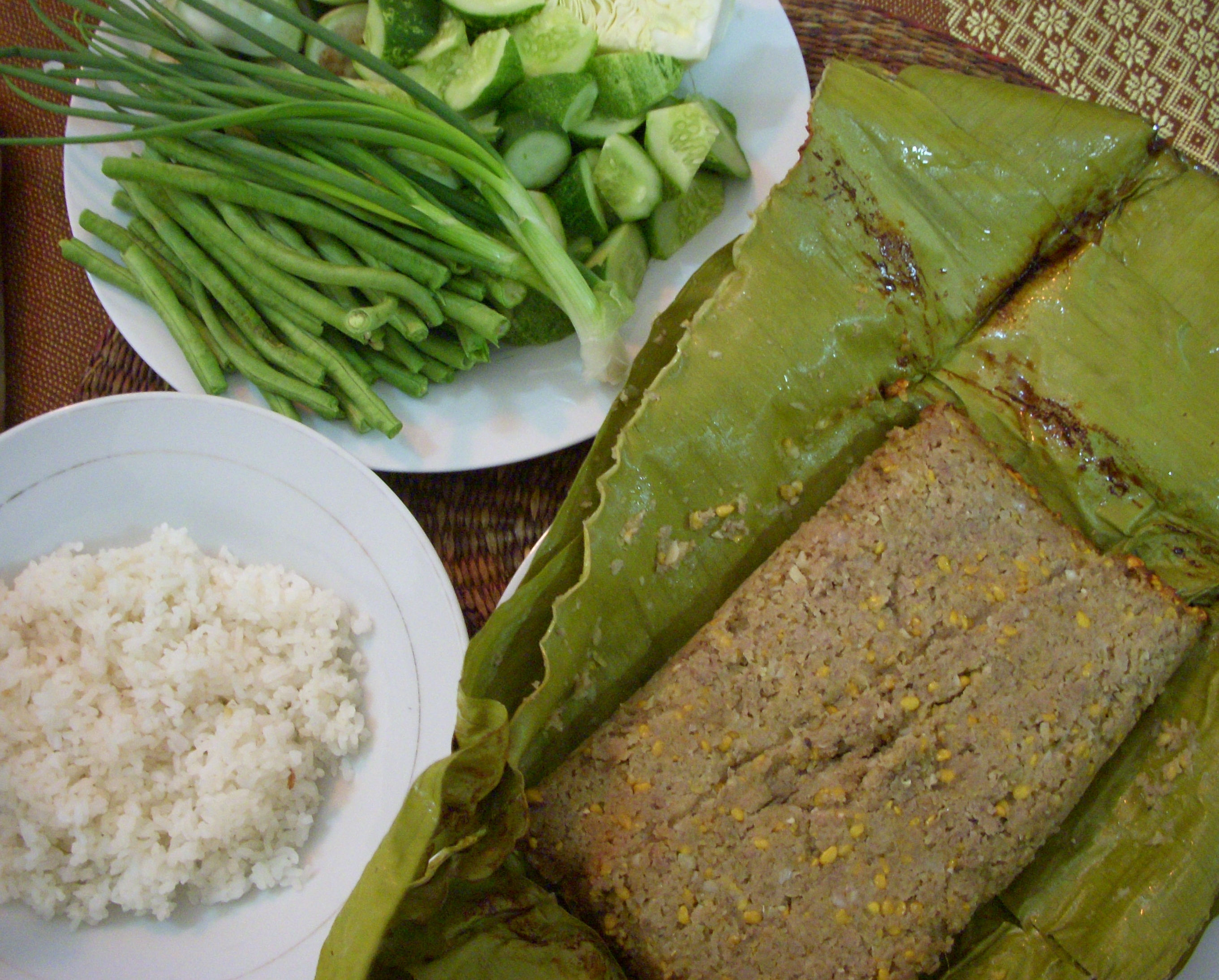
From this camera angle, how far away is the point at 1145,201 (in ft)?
7.90

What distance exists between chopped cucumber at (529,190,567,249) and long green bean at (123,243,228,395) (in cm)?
100

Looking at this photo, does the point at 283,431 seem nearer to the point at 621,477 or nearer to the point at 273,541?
the point at 273,541

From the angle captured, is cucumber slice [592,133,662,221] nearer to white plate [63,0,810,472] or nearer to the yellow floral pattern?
white plate [63,0,810,472]

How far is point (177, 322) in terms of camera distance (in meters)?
2.53

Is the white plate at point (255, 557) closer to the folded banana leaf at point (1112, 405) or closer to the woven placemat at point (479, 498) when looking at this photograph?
the woven placemat at point (479, 498)

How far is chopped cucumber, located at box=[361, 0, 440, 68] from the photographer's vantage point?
2.60 meters

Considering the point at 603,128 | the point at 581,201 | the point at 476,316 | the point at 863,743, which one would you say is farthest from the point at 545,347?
the point at 863,743

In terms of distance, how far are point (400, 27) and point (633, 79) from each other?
681 millimetres

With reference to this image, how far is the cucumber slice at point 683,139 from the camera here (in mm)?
2609

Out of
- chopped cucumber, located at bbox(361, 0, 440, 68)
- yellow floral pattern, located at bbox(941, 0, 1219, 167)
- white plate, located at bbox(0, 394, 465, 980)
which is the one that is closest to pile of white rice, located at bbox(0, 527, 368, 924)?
white plate, located at bbox(0, 394, 465, 980)

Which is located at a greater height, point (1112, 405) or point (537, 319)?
point (1112, 405)

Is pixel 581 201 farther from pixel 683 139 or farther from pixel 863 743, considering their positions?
pixel 863 743

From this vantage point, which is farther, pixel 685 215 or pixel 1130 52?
pixel 1130 52

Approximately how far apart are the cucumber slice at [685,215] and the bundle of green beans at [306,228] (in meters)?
0.34
